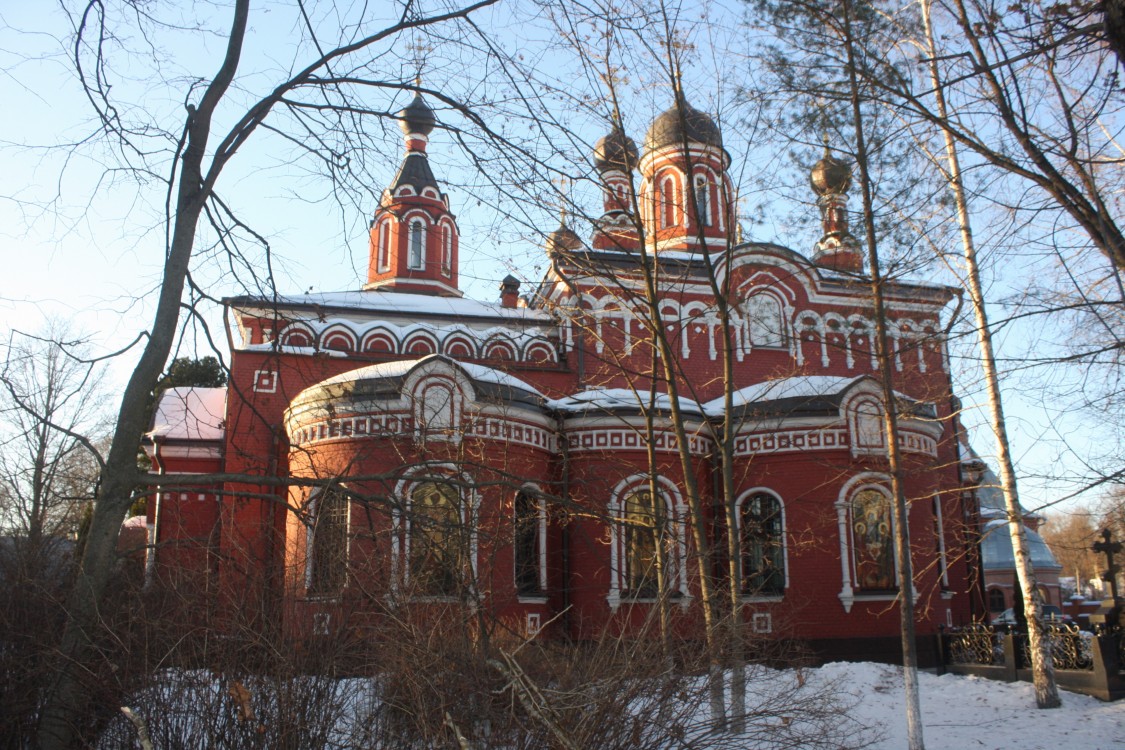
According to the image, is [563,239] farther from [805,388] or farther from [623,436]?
[805,388]

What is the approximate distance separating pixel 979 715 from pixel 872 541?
3489 millimetres

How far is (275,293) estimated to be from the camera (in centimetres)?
480

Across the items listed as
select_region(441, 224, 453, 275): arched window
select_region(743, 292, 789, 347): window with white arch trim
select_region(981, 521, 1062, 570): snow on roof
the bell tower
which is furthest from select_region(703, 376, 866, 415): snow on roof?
select_region(981, 521, 1062, 570): snow on roof

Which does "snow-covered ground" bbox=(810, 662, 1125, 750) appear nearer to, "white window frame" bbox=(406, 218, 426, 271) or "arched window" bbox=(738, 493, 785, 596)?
"arched window" bbox=(738, 493, 785, 596)

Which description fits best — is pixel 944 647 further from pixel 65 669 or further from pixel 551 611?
pixel 65 669

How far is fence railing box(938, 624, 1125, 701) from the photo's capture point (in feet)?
31.0

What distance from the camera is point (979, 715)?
912cm

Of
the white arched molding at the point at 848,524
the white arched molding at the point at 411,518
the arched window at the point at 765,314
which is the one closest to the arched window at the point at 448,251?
the arched window at the point at 765,314

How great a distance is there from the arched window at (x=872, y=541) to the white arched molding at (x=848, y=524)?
0.06m

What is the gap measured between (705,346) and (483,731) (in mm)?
12245

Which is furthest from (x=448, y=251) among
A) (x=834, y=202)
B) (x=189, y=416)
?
(x=834, y=202)

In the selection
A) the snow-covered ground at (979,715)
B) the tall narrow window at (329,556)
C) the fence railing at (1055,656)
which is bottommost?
the snow-covered ground at (979,715)

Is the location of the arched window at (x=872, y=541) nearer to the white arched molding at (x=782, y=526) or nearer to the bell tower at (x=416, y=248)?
the white arched molding at (x=782, y=526)

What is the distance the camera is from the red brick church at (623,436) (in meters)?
6.66
